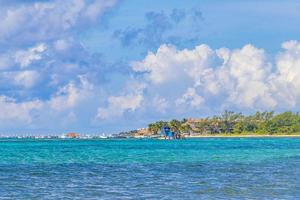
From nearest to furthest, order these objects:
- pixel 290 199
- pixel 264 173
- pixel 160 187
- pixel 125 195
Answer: pixel 290 199
pixel 125 195
pixel 160 187
pixel 264 173

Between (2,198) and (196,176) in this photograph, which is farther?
(196,176)

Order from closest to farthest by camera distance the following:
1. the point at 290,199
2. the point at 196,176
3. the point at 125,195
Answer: the point at 290,199 → the point at 125,195 → the point at 196,176

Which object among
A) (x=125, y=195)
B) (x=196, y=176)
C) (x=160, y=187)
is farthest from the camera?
(x=196, y=176)

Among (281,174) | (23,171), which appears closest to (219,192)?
(281,174)

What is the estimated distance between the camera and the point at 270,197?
37844 mm

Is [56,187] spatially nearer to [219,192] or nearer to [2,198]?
[2,198]

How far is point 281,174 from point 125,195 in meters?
20.6

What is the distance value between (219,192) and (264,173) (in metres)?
17.5

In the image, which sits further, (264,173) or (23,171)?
(23,171)

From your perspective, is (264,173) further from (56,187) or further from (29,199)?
(29,199)

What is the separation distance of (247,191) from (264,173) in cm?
1650

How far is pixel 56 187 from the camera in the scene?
44500 millimetres

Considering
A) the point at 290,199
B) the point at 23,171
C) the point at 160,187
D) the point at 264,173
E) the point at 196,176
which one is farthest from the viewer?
the point at 23,171

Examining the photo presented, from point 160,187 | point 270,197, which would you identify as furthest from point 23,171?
point 270,197
